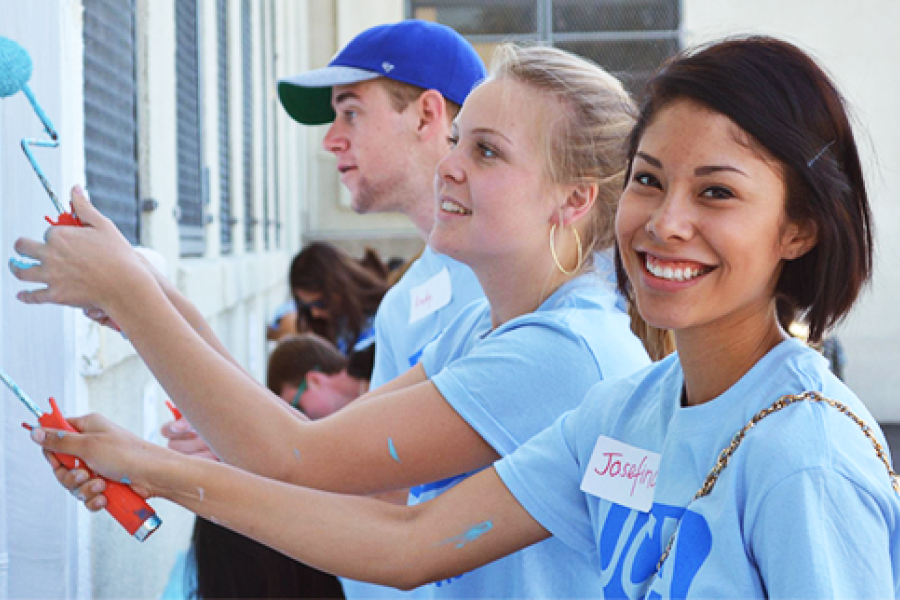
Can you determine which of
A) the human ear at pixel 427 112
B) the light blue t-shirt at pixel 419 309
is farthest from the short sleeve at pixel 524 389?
the human ear at pixel 427 112

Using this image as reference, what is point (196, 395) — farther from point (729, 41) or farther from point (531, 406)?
Answer: point (729, 41)

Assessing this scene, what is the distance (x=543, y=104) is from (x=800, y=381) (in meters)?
0.77

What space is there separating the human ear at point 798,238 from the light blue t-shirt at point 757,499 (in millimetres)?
96

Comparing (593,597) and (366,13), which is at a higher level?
(366,13)

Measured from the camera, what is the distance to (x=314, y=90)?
8.02 ft

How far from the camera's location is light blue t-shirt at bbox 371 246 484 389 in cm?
215

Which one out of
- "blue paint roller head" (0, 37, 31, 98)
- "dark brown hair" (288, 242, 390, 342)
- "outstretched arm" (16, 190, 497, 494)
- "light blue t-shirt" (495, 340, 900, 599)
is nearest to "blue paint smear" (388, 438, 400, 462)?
"outstretched arm" (16, 190, 497, 494)

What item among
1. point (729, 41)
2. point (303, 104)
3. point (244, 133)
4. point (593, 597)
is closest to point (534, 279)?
point (593, 597)

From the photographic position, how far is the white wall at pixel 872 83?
9.37 meters

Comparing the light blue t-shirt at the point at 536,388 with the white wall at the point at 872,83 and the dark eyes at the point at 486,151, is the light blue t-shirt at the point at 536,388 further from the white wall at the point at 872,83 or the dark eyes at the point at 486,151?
the white wall at the point at 872,83

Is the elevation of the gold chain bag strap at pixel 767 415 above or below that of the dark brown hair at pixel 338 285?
above

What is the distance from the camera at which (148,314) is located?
137 centimetres

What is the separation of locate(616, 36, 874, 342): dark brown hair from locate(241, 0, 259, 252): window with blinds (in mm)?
4957

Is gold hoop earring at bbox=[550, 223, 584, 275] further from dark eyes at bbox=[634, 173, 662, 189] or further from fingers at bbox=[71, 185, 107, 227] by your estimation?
fingers at bbox=[71, 185, 107, 227]
